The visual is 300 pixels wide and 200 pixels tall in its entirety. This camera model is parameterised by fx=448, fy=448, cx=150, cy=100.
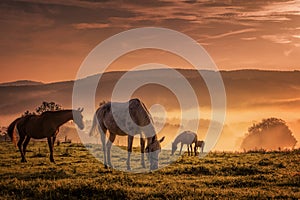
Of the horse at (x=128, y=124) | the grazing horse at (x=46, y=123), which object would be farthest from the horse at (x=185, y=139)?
the grazing horse at (x=46, y=123)

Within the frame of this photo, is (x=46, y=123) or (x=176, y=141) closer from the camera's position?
(x=46, y=123)

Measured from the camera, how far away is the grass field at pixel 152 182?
14.1 meters

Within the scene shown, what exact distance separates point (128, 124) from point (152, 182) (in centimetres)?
606

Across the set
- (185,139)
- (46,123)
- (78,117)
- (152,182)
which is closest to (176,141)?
(185,139)

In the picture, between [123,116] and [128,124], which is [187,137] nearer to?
[123,116]

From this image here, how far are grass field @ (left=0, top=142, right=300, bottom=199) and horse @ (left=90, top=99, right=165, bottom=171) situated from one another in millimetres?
1223

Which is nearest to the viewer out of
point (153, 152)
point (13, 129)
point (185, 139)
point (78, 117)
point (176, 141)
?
point (153, 152)

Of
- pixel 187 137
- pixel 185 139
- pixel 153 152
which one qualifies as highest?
pixel 187 137

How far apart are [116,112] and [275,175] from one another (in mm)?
8366

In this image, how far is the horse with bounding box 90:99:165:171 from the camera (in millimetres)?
20609

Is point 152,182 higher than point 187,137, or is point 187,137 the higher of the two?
point 187,137

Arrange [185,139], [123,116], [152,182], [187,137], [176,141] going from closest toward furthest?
[152,182] < [123,116] < [185,139] < [187,137] < [176,141]

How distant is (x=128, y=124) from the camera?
2200 centimetres

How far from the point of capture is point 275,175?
18.8 m
